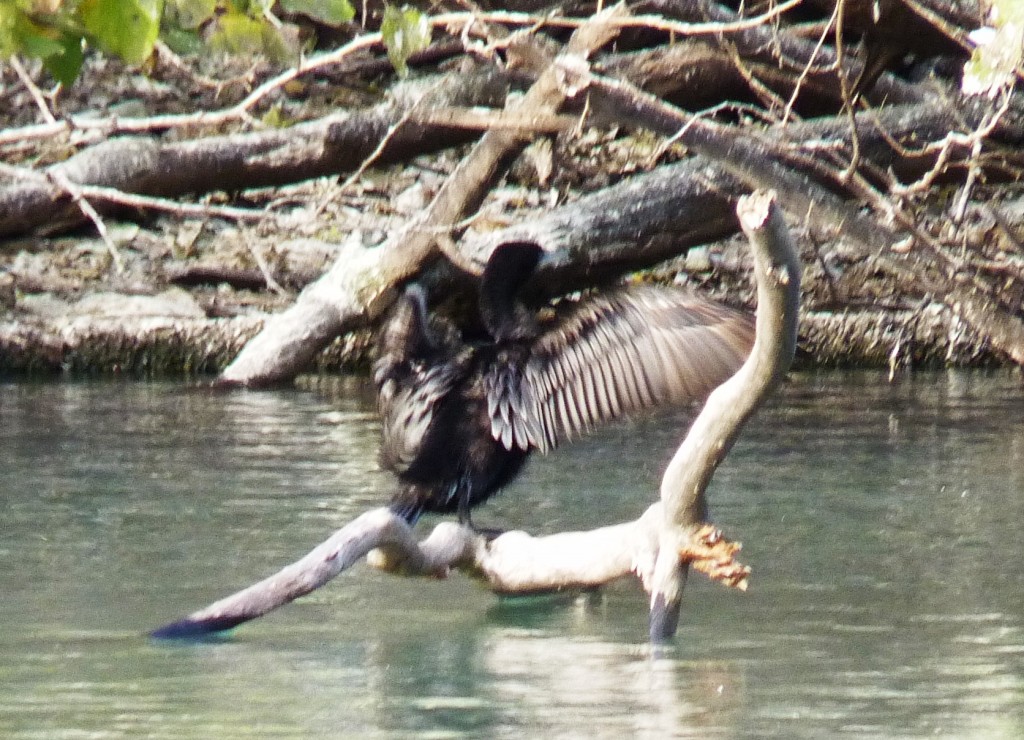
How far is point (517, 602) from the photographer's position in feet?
19.9

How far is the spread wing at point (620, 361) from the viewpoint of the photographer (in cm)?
567

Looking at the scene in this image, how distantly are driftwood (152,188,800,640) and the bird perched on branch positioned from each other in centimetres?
43

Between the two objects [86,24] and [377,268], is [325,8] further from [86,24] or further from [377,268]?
[377,268]

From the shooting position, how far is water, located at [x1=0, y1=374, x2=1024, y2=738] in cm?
468

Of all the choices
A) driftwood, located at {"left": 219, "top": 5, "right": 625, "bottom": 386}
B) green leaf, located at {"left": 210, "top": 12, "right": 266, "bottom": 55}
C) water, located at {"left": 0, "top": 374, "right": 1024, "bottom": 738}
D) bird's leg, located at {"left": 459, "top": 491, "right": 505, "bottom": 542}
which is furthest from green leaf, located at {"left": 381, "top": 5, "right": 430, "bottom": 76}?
driftwood, located at {"left": 219, "top": 5, "right": 625, "bottom": 386}

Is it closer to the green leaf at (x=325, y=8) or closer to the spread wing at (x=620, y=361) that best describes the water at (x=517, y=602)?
the spread wing at (x=620, y=361)

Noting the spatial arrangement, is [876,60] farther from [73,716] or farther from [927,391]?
[73,716]

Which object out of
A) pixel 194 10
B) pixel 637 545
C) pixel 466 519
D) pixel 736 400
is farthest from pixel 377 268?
pixel 194 10

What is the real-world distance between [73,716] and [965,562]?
316 centimetres

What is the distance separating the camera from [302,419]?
9.88m

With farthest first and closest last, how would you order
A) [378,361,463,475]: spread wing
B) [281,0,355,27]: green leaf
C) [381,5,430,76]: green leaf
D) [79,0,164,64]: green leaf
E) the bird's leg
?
[378,361,463,475]: spread wing → the bird's leg → [381,5,430,76]: green leaf → [281,0,355,27]: green leaf → [79,0,164,64]: green leaf

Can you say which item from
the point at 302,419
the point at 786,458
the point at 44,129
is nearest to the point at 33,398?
the point at 302,419

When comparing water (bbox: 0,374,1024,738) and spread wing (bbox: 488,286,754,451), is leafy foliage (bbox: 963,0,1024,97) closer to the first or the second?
water (bbox: 0,374,1024,738)

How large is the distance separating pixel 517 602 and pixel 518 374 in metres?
0.73
